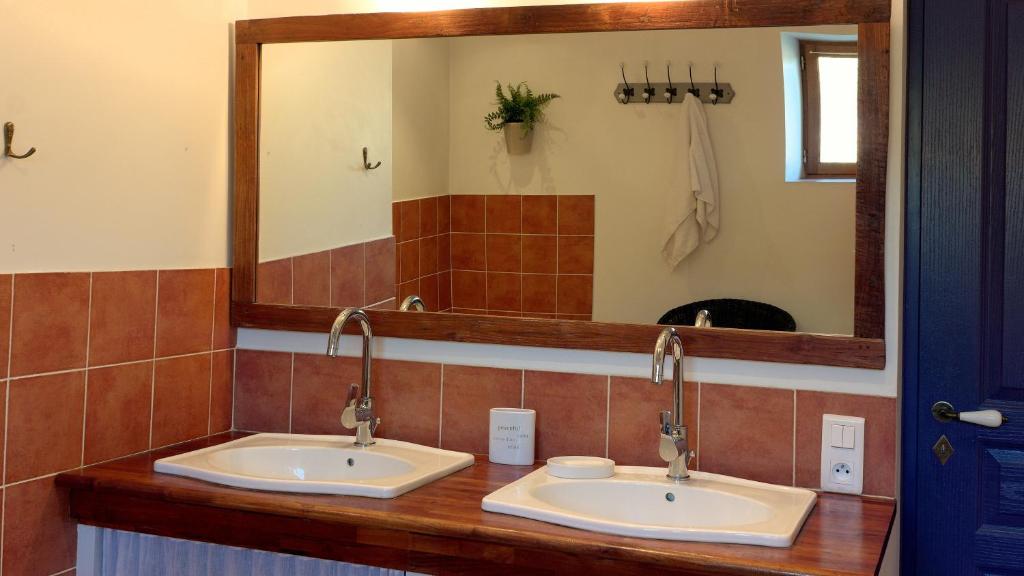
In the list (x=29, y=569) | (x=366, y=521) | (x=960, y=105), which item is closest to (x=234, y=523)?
(x=366, y=521)

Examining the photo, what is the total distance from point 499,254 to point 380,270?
10.7 inches

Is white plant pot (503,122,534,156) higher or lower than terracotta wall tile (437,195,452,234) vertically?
higher

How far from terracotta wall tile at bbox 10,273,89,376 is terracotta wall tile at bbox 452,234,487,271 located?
2.40 feet

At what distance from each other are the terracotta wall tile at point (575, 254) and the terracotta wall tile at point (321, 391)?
52cm

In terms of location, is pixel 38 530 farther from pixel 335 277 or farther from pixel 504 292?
pixel 504 292

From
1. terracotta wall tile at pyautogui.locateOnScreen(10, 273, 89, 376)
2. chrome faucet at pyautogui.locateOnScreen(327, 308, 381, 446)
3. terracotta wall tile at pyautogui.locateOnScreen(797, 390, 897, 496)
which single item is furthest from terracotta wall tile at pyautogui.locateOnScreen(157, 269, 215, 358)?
terracotta wall tile at pyautogui.locateOnScreen(797, 390, 897, 496)

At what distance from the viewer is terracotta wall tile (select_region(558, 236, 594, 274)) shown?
2104 millimetres

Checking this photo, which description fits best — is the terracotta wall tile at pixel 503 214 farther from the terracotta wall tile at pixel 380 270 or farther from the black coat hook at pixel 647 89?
the black coat hook at pixel 647 89

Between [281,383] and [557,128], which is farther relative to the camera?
[281,383]

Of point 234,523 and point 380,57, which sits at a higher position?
point 380,57

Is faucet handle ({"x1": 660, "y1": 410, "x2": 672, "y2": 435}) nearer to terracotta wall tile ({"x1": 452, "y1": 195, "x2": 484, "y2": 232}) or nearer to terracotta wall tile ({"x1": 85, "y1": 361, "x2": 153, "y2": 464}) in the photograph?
terracotta wall tile ({"x1": 452, "y1": 195, "x2": 484, "y2": 232})

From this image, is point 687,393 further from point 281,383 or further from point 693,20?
point 281,383

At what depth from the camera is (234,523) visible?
1.82 metres

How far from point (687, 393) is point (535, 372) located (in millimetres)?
319
